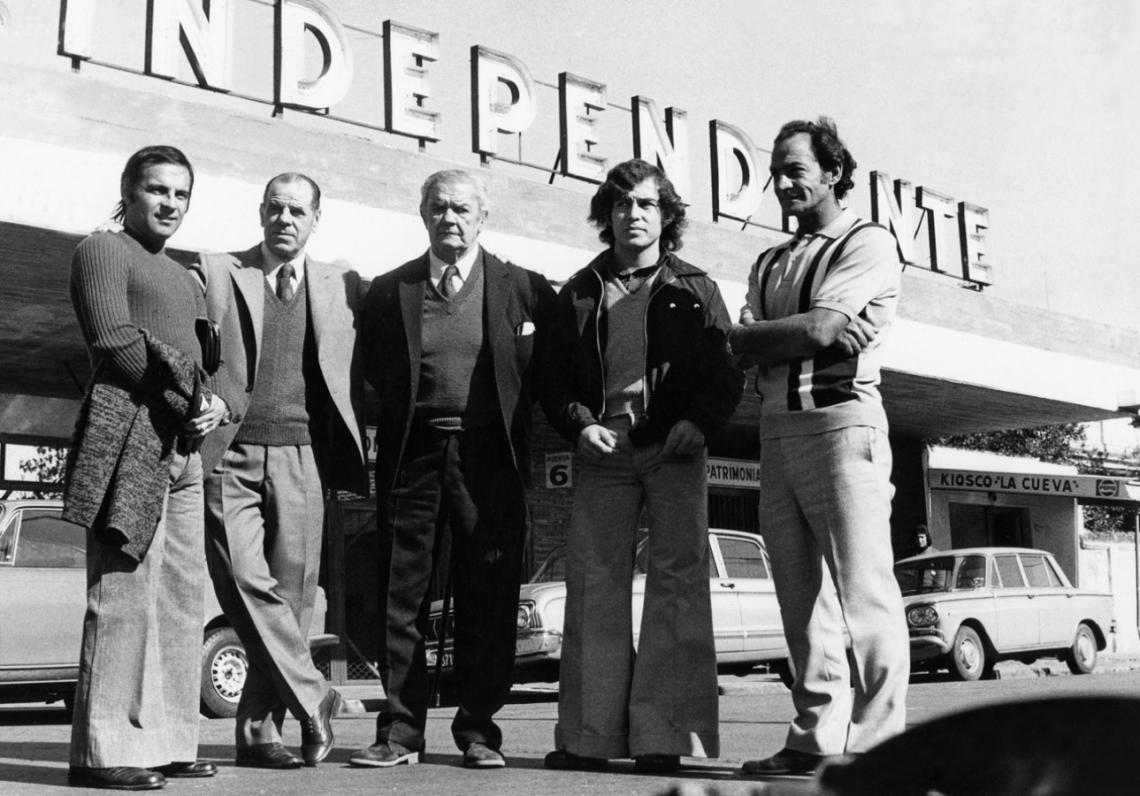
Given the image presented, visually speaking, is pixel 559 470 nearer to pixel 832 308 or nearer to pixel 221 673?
pixel 221 673

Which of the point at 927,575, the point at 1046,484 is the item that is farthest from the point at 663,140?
the point at 1046,484

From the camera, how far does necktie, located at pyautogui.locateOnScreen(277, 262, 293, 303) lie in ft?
16.7

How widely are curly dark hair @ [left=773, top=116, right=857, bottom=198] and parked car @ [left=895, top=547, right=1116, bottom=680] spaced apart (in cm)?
1281

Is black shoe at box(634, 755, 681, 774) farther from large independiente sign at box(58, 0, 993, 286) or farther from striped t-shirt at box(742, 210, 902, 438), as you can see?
large independiente sign at box(58, 0, 993, 286)

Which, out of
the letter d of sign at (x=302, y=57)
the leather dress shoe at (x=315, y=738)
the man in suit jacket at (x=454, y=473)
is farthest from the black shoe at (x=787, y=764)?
the letter d of sign at (x=302, y=57)

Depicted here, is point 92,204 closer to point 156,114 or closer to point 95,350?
point 156,114

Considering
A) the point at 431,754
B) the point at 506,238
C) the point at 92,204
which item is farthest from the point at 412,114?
the point at 431,754

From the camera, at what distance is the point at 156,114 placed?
13.1 metres

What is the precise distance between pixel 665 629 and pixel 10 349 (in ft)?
43.3

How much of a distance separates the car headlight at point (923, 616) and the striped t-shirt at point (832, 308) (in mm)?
12933

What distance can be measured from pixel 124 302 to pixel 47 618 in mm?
7995

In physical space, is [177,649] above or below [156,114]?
below

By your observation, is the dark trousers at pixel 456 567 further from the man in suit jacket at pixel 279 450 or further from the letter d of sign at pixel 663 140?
the letter d of sign at pixel 663 140

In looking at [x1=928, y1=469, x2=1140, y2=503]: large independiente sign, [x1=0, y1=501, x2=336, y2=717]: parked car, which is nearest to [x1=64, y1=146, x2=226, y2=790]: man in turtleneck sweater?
[x1=0, y1=501, x2=336, y2=717]: parked car
